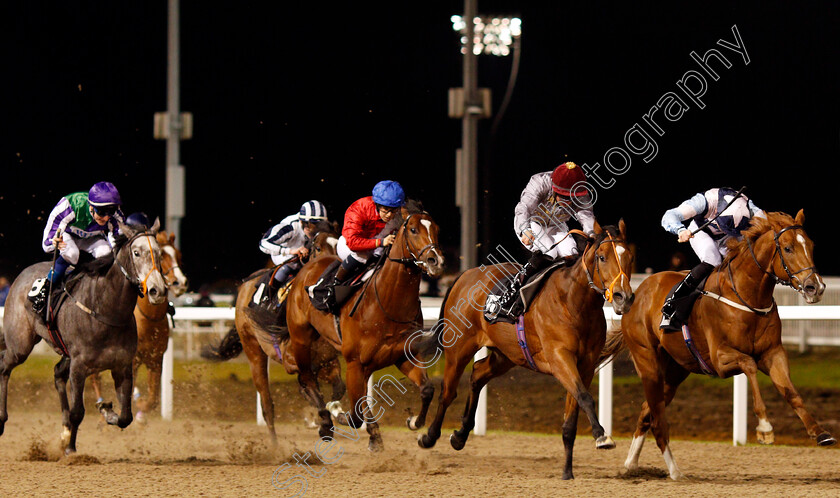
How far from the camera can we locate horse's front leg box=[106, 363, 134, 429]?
6652 mm

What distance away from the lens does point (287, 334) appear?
7750 mm

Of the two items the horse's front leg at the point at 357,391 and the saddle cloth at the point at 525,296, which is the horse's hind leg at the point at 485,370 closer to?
the saddle cloth at the point at 525,296

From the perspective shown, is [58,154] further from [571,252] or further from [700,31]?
[571,252]

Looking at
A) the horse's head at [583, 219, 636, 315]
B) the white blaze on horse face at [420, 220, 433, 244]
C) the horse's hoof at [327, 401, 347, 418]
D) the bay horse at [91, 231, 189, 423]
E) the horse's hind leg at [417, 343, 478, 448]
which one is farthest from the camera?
the bay horse at [91, 231, 189, 423]

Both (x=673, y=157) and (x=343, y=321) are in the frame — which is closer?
(x=343, y=321)

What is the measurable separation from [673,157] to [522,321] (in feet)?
54.8

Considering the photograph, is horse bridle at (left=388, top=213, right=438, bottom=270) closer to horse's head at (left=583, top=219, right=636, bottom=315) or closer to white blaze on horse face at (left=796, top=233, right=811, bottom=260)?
horse's head at (left=583, top=219, right=636, bottom=315)

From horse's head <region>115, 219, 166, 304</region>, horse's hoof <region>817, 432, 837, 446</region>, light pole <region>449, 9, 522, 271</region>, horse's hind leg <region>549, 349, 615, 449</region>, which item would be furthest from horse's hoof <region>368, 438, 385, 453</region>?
light pole <region>449, 9, 522, 271</region>

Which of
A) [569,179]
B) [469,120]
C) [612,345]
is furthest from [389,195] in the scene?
[469,120]

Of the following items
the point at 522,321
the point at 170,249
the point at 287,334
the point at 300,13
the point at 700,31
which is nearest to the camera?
the point at 522,321

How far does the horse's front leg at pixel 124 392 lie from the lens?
6.65m

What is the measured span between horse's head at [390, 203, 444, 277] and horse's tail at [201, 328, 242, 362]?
2.74 meters

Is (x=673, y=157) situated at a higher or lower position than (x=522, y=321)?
higher

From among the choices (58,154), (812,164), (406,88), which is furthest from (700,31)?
(58,154)
